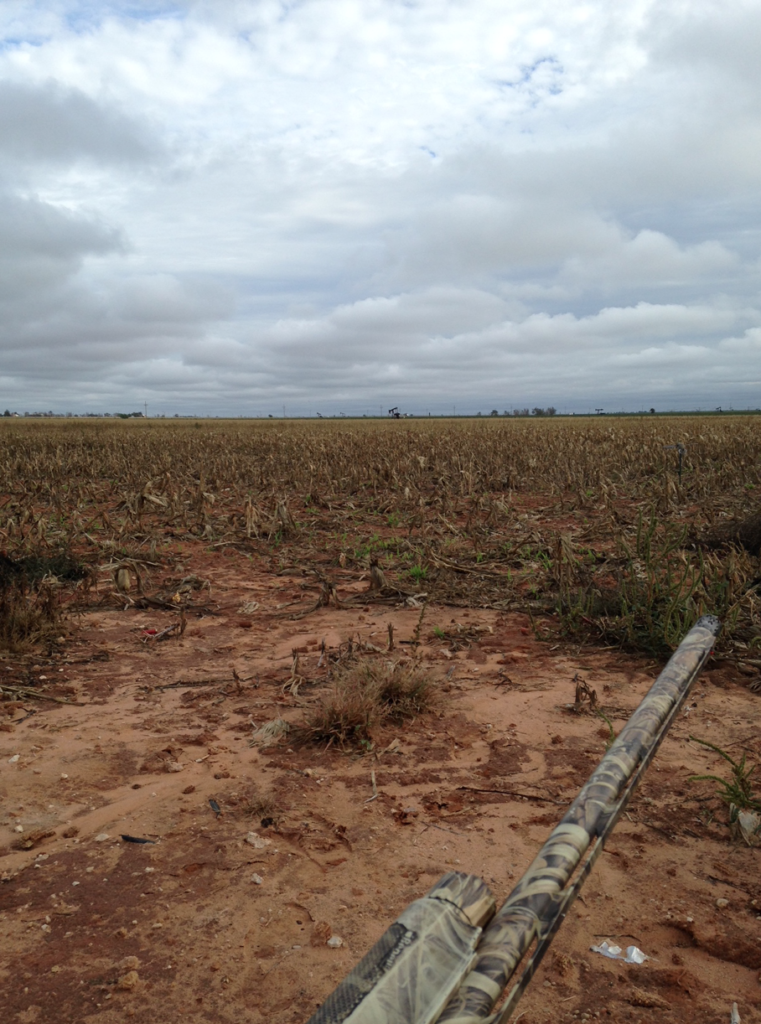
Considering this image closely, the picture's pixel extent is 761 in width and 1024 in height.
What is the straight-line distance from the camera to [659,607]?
5.14 metres

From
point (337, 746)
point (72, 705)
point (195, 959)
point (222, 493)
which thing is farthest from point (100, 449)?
point (195, 959)

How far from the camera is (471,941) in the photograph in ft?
3.90

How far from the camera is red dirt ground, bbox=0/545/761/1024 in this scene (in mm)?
2090

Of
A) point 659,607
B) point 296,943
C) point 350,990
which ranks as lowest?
point 296,943

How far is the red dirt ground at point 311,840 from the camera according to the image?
209cm

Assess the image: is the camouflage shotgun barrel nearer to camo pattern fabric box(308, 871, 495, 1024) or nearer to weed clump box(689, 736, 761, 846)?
camo pattern fabric box(308, 871, 495, 1024)

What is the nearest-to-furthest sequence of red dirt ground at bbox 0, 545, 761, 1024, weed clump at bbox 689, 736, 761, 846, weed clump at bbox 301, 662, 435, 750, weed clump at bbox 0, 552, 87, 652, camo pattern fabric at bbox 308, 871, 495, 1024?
1. camo pattern fabric at bbox 308, 871, 495, 1024
2. red dirt ground at bbox 0, 545, 761, 1024
3. weed clump at bbox 689, 736, 761, 846
4. weed clump at bbox 301, 662, 435, 750
5. weed clump at bbox 0, 552, 87, 652

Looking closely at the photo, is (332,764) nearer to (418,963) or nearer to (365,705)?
(365,705)

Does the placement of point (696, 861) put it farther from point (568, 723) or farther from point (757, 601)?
point (757, 601)

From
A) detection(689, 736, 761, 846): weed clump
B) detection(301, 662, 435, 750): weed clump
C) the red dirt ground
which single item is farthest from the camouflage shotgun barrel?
detection(301, 662, 435, 750): weed clump

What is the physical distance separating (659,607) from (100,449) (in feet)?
55.9

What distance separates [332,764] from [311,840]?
67 cm

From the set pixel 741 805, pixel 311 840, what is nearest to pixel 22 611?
pixel 311 840

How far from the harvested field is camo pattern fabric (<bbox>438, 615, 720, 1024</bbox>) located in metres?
0.91
